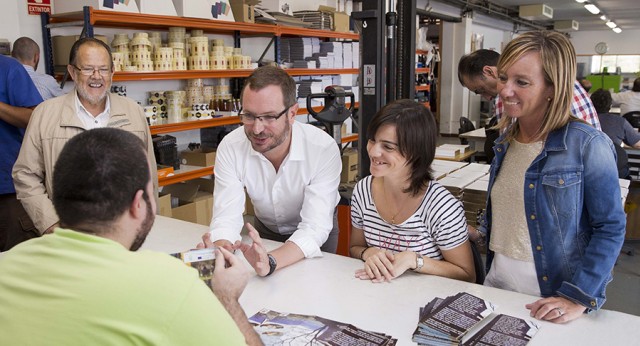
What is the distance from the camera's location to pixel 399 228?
205 cm

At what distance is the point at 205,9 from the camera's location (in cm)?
517

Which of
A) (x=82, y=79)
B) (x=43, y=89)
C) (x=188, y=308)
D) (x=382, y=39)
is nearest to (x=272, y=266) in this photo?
(x=188, y=308)

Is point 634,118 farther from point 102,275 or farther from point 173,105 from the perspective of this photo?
point 102,275

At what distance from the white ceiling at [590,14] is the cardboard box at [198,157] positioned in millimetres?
9493

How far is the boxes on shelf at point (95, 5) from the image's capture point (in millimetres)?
4125

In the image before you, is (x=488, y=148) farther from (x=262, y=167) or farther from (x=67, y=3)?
(x=67, y=3)

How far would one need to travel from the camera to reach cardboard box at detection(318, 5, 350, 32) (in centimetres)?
713

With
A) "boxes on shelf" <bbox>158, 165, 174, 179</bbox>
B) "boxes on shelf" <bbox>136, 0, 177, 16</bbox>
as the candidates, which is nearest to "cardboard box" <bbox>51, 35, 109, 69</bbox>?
"boxes on shelf" <bbox>136, 0, 177, 16</bbox>

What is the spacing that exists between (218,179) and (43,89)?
7.84 ft

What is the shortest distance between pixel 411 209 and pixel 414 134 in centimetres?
29

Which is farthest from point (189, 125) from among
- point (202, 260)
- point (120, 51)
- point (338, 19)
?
point (202, 260)

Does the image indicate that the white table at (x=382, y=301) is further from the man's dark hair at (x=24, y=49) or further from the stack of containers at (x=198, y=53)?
the stack of containers at (x=198, y=53)

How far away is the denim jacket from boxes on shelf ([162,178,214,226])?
3.93m

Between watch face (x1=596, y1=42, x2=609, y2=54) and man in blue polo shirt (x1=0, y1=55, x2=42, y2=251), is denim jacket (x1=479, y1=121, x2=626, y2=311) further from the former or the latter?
watch face (x1=596, y1=42, x2=609, y2=54)
